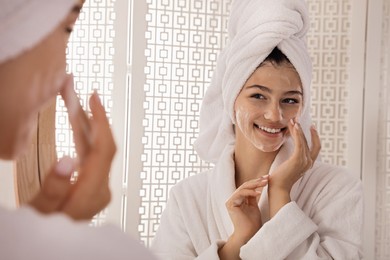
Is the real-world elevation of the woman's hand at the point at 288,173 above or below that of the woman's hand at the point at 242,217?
above

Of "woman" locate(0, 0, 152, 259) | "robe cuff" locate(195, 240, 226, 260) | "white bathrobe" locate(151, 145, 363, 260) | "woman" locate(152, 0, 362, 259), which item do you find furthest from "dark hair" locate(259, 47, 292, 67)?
"woman" locate(0, 0, 152, 259)

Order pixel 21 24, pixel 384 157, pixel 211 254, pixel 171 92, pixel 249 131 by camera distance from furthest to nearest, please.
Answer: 1. pixel 384 157
2. pixel 171 92
3. pixel 249 131
4. pixel 211 254
5. pixel 21 24

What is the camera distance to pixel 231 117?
1034 millimetres

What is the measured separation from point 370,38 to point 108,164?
145 centimetres

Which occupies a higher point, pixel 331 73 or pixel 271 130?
pixel 331 73

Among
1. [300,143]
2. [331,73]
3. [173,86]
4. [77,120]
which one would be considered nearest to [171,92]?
[173,86]

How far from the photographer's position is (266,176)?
37.4 inches

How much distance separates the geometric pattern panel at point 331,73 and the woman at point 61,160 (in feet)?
4.58

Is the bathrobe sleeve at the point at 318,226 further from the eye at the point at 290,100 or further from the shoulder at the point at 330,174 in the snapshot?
the eye at the point at 290,100

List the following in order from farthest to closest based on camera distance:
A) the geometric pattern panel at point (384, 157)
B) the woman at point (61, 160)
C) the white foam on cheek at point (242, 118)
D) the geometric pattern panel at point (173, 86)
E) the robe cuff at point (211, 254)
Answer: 1. the geometric pattern panel at point (384, 157)
2. the geometric pattern panel at point (173, 86)
3. the white foam on cheek at point (242, 118)
4. the robe cuff at point (211, 254)
5. the woman at point (61, 160)

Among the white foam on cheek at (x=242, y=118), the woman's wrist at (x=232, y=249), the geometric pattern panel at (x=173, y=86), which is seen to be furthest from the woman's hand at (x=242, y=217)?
the geometric pattern panel at (x=173, y=86)

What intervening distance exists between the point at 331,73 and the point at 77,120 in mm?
1427

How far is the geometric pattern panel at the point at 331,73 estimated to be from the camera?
1.63 metres

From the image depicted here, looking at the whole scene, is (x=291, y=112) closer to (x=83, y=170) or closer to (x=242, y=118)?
(x=242, y=118)
